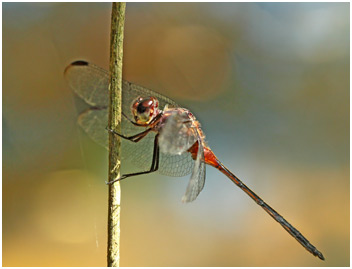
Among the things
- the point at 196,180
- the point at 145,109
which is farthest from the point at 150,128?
the point at 196,180

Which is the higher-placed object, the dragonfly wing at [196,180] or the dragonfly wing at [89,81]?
the dragonfly wing at [89,81]

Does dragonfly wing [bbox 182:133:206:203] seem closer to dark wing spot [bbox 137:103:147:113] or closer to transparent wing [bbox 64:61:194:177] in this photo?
transparent wing [bbox 64:61:194:177]

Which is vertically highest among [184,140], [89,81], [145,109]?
[89,81]

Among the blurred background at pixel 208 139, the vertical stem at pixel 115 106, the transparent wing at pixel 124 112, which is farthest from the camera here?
the blurred background at pixel 208 139

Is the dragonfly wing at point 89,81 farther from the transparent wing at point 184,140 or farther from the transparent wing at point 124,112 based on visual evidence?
the transparent wing at point 184,140

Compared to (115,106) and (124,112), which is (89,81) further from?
(115,106)

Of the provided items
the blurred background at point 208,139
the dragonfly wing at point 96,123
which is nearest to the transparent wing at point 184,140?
the dragonfly wing at point 96,123

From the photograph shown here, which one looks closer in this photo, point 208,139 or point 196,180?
point 196,180
